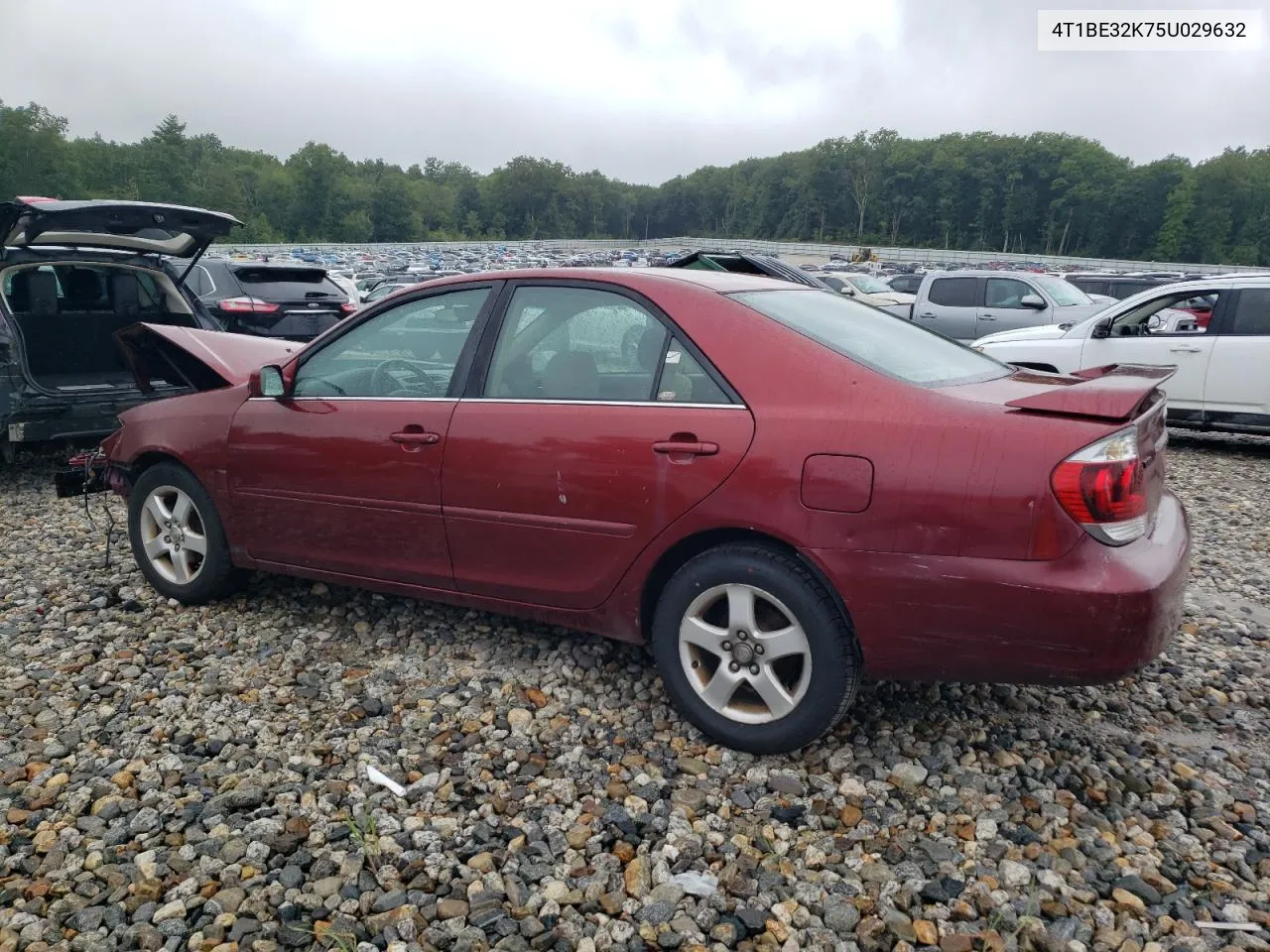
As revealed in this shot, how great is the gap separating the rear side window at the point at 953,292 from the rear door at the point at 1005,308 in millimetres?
203

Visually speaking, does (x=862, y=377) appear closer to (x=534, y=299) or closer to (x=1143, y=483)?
(x=1143, y=483)

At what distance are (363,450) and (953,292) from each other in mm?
12607

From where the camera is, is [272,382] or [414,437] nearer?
[414,437]

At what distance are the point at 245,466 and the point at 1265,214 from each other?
107 m

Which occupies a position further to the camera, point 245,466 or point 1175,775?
point 245,466

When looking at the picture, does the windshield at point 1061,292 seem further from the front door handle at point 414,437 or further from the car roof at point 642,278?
the front door handle at point 414,437

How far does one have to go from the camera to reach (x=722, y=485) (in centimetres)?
285

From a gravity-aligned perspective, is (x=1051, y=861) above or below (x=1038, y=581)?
below

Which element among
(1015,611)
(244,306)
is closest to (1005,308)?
(244,306)

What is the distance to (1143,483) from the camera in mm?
2641

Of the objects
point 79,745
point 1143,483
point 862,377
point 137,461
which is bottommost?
point 79,745

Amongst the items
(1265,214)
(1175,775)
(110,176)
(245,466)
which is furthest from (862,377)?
(110,176)

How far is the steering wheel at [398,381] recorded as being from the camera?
3.60 metres

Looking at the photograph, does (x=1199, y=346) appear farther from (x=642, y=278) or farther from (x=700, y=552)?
(x=700, y=552)
